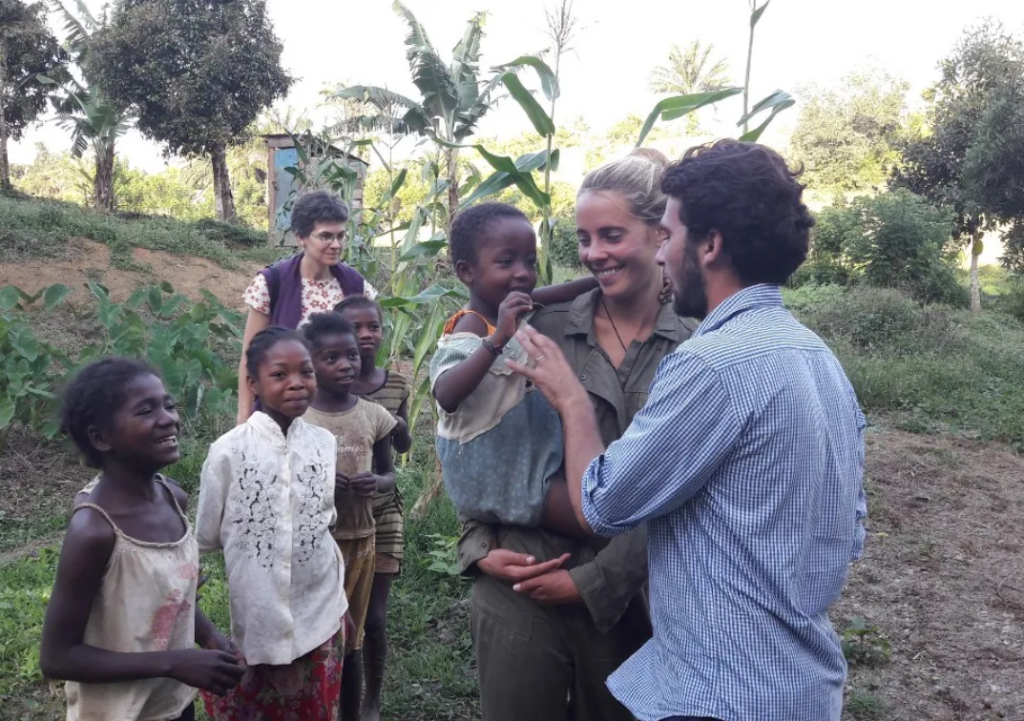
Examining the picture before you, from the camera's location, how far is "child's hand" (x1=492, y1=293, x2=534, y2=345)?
1.75 meters

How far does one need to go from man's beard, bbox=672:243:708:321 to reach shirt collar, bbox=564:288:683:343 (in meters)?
0.33

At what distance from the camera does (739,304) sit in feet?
4.87

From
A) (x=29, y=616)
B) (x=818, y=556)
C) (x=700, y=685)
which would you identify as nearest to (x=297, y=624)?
(x=700, y=685)

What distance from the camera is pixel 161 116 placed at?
1716cm

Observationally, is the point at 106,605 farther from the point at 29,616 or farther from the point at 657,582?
the point at 29,616

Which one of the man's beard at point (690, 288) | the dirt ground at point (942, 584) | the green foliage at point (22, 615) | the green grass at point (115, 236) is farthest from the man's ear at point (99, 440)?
the green grass at point (115, 236)

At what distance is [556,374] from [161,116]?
1752 cm

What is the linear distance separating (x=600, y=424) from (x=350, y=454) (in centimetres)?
126

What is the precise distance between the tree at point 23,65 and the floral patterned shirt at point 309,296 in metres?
15.8

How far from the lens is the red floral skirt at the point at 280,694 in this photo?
228 centimetres

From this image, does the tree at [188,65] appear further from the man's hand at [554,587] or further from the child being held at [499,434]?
the man's hand at [554,587]

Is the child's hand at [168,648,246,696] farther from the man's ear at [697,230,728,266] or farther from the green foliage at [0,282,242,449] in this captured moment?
the green foliage at [0,282,242,449]

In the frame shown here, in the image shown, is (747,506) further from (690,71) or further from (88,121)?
(690,71)

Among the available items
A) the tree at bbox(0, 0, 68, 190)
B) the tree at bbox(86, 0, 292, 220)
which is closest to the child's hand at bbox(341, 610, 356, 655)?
the tree at bbox(86, 0, 292, 220)
